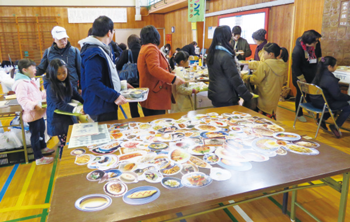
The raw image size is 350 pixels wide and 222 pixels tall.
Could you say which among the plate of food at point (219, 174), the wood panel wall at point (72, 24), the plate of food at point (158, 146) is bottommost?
the plate of food at point (219, 174)

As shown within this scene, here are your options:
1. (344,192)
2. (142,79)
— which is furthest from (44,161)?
(344,192)

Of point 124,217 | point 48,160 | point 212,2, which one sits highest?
point 212,2

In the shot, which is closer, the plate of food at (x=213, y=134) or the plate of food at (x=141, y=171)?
the plate of food at (x=141, y=171)

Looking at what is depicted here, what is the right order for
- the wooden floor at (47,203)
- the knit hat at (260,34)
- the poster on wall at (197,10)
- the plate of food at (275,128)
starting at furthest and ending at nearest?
the poster on wall at (197,10)
the knit hat at (260,34)
the wooden floor at (47,203)
the plate of food at (275,128)

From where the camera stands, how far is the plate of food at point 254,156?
136 cm

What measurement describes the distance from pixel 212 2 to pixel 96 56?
23.7 feet

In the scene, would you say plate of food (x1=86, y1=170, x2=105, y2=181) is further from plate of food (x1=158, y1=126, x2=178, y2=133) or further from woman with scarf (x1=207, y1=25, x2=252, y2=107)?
woman with scarf (x1=207, y1=25, x2=252, y2=107)

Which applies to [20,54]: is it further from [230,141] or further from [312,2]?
[230,141]

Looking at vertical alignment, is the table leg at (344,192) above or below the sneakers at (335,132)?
above

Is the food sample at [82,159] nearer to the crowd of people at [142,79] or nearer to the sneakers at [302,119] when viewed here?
the crowd of people at [142,79]

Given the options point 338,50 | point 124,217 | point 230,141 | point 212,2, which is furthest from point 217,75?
point 212,2

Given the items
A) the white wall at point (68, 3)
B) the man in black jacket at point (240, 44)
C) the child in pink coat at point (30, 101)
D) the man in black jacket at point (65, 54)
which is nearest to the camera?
the child in pink coat at point (30, 101)

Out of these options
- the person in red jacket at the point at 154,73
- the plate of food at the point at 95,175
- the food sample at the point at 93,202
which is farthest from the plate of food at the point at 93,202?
the person in red jacket at the point at 154,73

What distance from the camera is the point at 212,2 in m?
8.11
